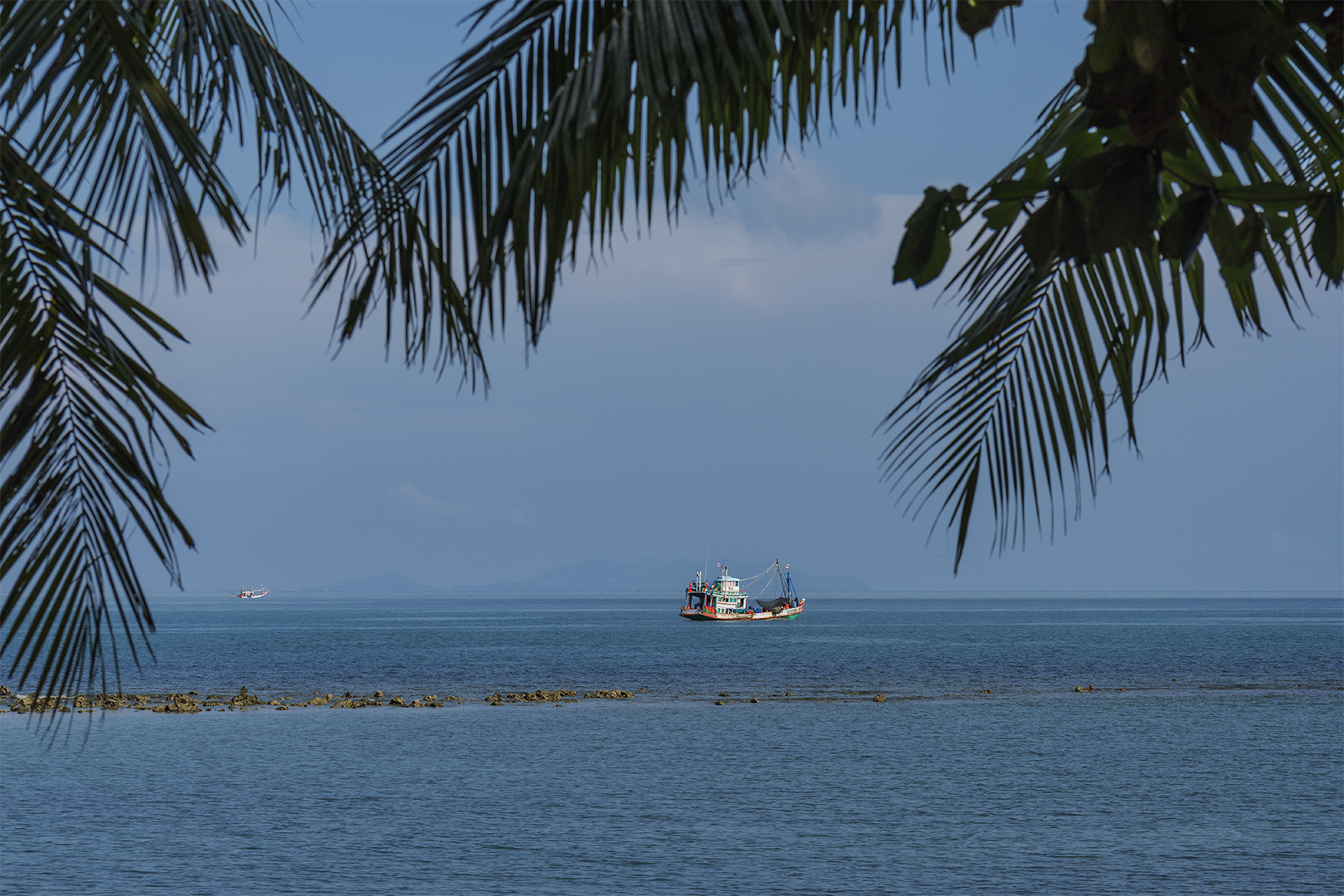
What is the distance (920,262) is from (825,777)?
3670 cm

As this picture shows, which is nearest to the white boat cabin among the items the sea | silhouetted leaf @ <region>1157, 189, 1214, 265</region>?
the sea

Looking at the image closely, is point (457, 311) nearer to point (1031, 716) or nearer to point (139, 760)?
point (139, 760)

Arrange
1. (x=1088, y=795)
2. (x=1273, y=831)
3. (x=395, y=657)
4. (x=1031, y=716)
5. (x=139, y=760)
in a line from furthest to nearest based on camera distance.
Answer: (x=395, y=657) < (x=1031, y=716) < (x=139, y=760) < (x=1088, y=795) < (x=1273, y=831)

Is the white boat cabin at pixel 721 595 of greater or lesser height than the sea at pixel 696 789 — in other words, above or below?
above

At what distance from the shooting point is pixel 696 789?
34.5 m

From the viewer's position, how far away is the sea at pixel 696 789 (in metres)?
25.8

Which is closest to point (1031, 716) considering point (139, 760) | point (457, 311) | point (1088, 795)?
point (1088, 795)

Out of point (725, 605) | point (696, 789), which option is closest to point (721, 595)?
point (725, 605)

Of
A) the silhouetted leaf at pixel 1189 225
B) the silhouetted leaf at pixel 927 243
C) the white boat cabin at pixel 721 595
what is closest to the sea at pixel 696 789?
the silhouetted leaf at pixel 927 243

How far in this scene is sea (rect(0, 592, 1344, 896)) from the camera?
25828 millimetres

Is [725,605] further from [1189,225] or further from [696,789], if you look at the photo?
[1189,225]

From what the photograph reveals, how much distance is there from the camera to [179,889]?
80.7ft

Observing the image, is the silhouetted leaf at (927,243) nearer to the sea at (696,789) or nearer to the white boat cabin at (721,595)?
the sea at (696,789)

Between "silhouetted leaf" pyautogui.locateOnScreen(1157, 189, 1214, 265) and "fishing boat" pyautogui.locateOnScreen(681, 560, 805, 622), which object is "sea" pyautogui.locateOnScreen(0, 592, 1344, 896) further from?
"fishing boat" pyautogui.locateOnScreen(681, 560, 805, 622)
